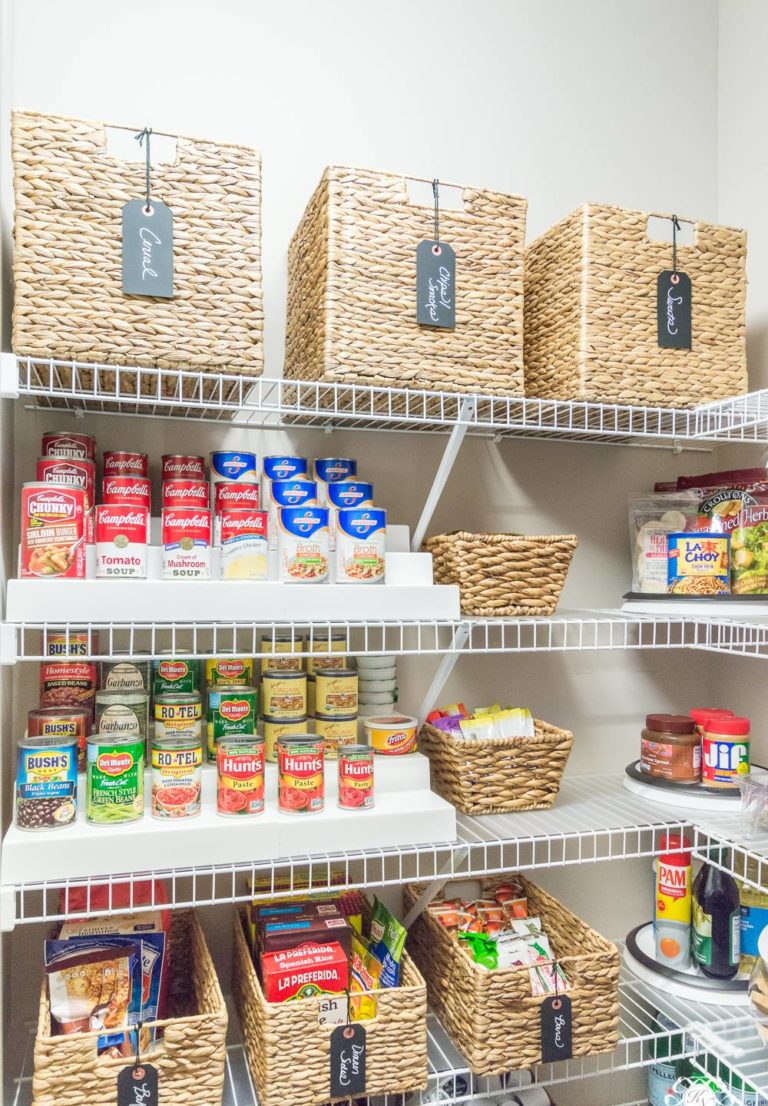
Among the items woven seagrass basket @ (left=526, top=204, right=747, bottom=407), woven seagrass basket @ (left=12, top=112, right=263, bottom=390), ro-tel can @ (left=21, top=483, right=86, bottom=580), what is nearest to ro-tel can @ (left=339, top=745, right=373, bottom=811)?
ro-tel can @ (left=21, top=483, right=86, bottom=580)

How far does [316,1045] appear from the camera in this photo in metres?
1.27

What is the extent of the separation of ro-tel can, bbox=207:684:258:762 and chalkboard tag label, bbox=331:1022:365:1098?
50cm

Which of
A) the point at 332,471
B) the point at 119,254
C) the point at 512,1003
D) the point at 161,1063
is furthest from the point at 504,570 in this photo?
the point at 161,1063

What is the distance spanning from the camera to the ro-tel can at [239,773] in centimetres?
131

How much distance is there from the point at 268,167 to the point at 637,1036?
1.83 metres

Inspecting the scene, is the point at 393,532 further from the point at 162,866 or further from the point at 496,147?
the point at 496,147

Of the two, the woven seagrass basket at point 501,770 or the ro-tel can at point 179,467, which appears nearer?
the ro-tel can at point 179,467

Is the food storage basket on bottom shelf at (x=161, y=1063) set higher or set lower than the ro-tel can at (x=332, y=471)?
lower

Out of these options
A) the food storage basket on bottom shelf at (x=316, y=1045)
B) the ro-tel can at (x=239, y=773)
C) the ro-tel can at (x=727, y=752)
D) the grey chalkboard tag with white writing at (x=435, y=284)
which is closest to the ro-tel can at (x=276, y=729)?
the ro-tel can at (x=239, y=773)

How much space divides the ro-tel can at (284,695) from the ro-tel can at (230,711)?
0.03 m

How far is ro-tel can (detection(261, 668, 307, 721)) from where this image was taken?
4.78 feet

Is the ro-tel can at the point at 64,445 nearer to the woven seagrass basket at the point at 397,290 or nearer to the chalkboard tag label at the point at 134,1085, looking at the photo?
the woven seagrass basket at the point at 397,290

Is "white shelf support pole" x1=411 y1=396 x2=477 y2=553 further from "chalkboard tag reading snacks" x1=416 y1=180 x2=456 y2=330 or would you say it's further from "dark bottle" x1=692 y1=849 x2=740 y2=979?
"dark bottle" x1=692 y1=849 x2=740 y2=979

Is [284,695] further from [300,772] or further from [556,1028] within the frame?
[556,1028]
